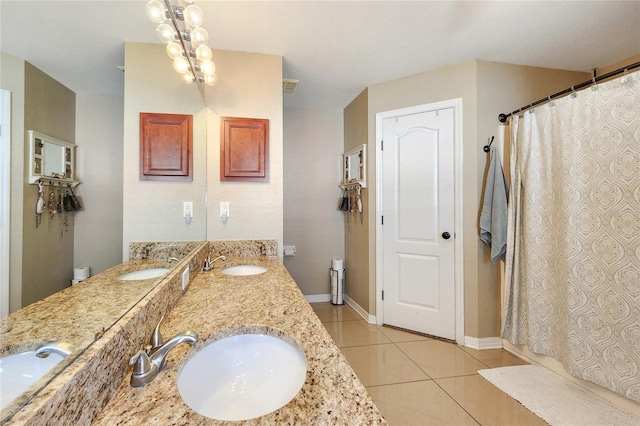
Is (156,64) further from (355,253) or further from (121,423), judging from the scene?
(355,253)

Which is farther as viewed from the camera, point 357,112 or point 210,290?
point 357,112

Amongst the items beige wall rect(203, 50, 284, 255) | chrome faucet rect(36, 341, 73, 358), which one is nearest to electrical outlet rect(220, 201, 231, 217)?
beige wall rect(203, 50, 284, 255)

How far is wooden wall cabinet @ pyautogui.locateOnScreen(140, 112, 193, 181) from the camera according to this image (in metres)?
1.15

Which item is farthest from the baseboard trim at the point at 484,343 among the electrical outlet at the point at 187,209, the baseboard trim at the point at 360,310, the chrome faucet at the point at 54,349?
the chrome faucet at the point at 54,349

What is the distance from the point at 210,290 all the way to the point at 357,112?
257 cm

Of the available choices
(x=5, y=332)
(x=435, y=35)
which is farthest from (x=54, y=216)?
(x=435, y=35)

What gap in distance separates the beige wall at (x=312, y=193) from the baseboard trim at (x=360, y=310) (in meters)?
0.30

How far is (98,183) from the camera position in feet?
2.30

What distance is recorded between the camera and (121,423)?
487mm

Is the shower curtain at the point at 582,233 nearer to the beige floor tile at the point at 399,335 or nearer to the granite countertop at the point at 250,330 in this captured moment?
the beige floor tile at the point at 399,335

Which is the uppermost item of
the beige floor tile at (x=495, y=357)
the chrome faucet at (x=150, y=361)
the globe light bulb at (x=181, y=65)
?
the globe light bulb at (x=181, y=65)

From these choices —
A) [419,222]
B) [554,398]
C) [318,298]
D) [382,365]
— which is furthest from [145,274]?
[318,298]

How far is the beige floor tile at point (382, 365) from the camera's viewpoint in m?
1.94

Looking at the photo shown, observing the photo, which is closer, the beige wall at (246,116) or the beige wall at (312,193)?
the beige wall at (246,116)
